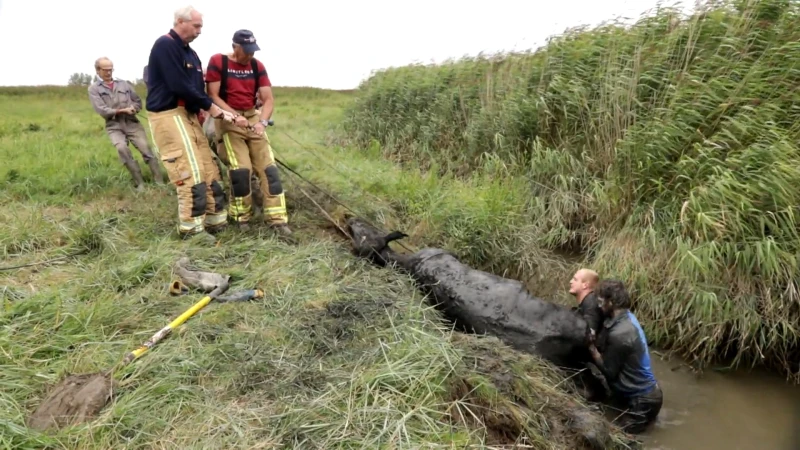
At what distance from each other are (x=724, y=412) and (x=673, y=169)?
6.22ft

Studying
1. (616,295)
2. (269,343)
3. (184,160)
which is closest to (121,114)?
(184,160)

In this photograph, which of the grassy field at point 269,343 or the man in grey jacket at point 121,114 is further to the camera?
the man in grey jacket at point 121,114

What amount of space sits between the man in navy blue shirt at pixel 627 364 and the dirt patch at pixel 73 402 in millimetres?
2785

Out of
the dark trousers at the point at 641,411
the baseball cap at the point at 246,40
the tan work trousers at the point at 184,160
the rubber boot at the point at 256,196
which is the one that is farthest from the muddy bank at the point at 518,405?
the baseball cap at the point at 246,40

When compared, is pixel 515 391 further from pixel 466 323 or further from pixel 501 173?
pixel 501 173

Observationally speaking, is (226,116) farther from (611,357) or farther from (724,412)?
(724,412)

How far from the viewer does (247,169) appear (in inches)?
170

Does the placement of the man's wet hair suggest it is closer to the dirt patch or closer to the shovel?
the shovel

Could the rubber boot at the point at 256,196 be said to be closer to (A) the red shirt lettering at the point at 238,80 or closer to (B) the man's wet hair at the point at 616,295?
(A) the red shirt lettering at the point at 238,80

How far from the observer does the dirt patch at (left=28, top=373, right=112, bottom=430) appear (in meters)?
2.12

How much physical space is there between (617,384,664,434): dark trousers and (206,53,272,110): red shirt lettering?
3.80 meters

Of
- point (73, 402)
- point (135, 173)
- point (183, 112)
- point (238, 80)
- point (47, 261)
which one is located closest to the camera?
point (73, 402)

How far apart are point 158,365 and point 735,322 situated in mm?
3605

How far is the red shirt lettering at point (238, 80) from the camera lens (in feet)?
13.8
